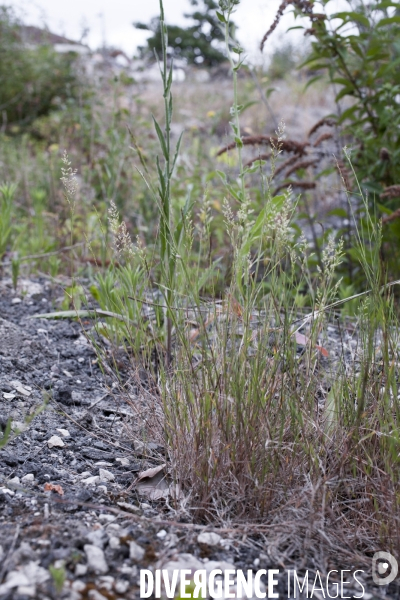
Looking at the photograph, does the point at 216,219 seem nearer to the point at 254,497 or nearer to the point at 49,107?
the point at 254,497

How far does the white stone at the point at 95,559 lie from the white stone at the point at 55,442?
1.92 ft

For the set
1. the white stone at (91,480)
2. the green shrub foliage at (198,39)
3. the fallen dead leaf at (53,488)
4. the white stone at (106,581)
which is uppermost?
the green shrub foliage at (198,39)

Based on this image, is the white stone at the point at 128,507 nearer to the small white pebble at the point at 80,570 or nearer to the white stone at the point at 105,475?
the white stone at the point at 105,475

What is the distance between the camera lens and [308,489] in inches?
57.1

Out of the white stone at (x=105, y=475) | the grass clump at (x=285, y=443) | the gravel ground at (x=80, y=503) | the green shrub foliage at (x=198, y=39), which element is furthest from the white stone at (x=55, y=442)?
the green shrub foliage at (x=198, y=39)

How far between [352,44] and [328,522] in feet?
8.86

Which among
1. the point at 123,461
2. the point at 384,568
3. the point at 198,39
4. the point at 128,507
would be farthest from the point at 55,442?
the point at 198,39

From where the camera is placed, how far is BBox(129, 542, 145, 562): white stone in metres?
1.25

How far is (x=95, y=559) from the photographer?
3.97 feet

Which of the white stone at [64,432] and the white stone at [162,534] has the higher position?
the white stone at [64,432]

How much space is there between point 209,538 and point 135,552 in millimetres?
200

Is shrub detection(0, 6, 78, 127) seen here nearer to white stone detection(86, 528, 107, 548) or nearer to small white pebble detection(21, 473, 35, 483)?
small white pebble detection(21, 473, 35, 483)

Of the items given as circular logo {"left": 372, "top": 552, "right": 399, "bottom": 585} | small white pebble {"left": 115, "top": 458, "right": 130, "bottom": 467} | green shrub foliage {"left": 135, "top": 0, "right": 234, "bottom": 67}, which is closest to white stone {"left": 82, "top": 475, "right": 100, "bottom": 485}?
small white pebble {"left": 115, "top": 458, "right": 130, "bottom": 467}

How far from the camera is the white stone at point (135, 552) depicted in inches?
49.4
